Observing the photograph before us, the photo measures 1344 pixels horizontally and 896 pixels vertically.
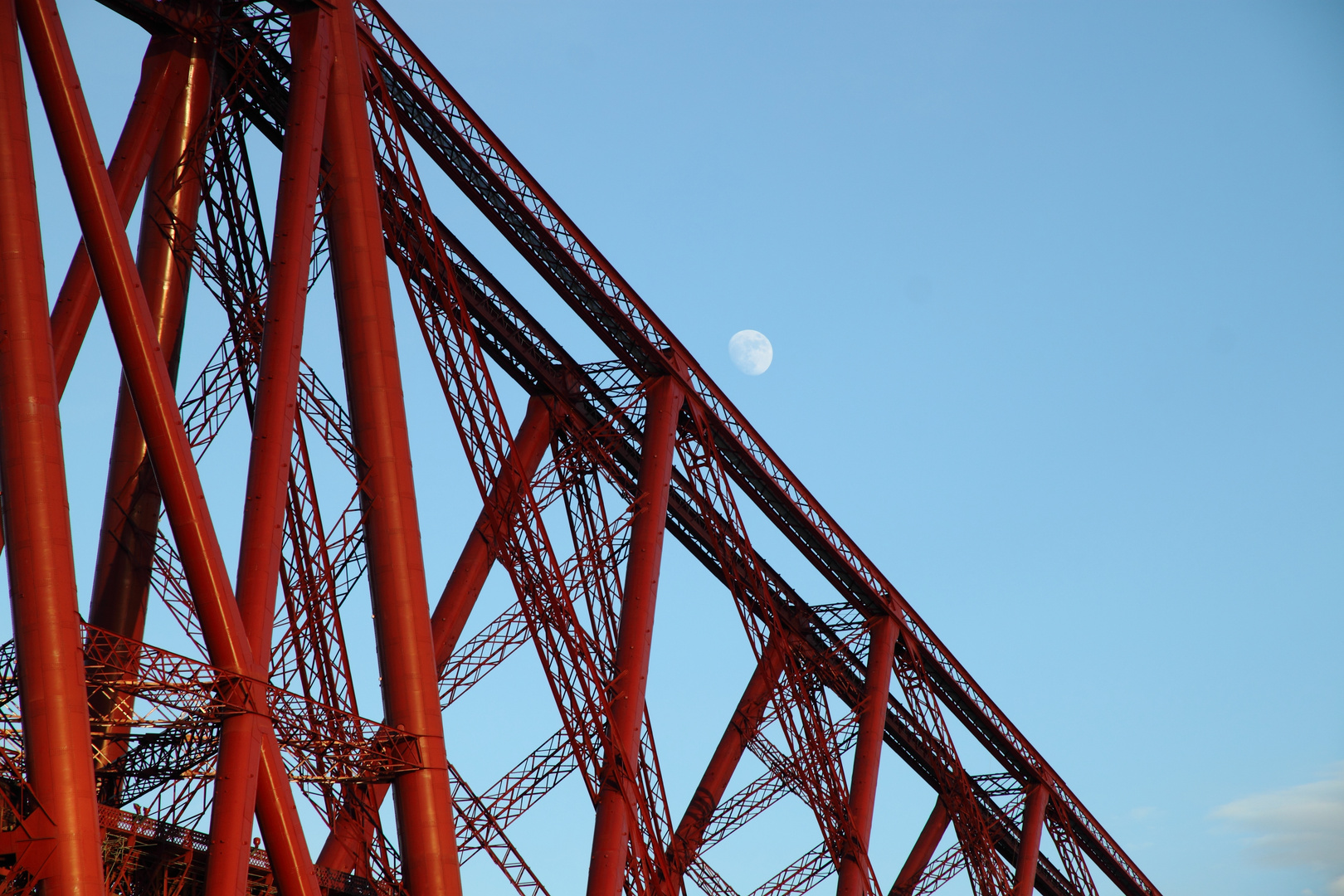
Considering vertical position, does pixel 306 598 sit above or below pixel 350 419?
below

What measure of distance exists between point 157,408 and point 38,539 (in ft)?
6.58

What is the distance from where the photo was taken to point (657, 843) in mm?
23734

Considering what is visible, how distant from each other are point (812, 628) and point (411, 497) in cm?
2026

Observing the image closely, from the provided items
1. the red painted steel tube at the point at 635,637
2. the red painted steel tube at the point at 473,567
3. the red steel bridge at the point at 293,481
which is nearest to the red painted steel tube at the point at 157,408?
the red steel bridge at the point at 293,481

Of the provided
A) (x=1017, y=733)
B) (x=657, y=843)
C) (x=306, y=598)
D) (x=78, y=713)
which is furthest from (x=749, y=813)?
(x=78, y=713)

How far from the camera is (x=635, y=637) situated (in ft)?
79.9

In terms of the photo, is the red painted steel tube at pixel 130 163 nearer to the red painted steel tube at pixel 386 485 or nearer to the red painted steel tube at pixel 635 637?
the red painted steel tube at pixel 386 485

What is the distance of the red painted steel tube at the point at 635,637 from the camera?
22.7 meters

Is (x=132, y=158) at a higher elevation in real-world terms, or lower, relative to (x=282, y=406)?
higher

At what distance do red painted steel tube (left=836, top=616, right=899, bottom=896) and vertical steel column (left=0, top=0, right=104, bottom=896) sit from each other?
70.2 feet

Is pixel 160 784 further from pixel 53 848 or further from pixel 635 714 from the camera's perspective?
pixel 635 714

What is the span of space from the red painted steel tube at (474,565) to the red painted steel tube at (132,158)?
8745 mm

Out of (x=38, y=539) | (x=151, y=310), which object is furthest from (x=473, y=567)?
(x=38, y=539)

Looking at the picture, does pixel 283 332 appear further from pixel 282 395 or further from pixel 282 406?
pixel 282 406
